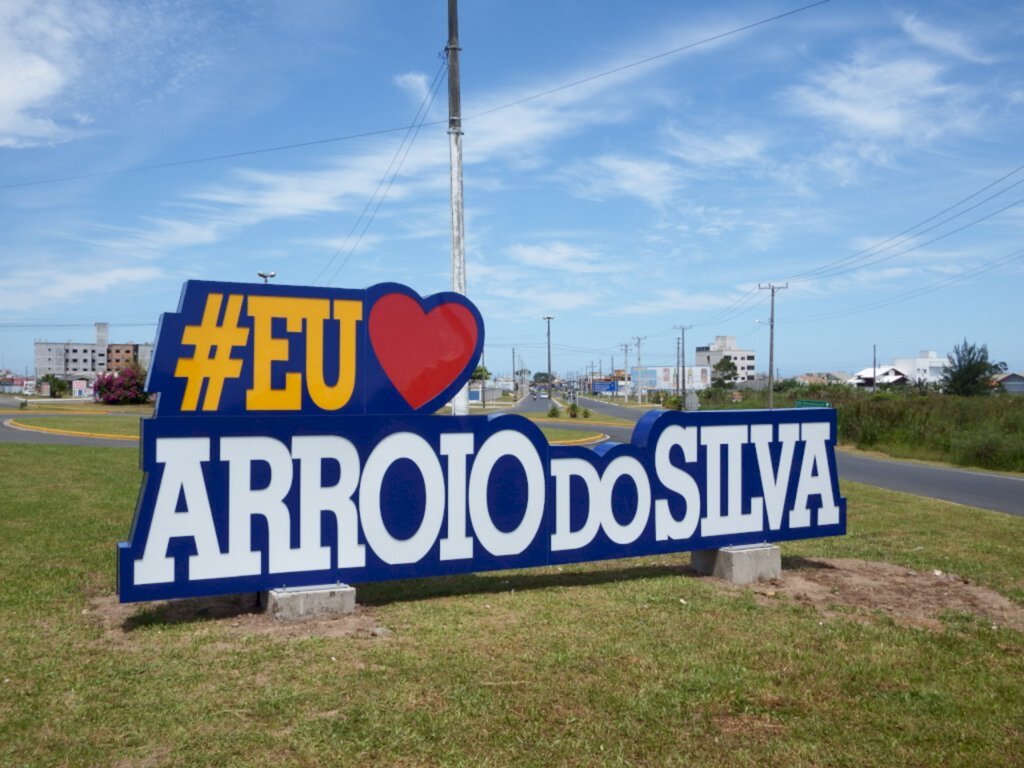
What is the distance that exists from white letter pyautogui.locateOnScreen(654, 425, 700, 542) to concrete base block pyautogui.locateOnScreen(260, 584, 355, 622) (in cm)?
310

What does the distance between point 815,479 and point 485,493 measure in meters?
3.84

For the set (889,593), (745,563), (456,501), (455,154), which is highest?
(455,154)

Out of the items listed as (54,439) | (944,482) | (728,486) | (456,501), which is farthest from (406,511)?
(54,439)

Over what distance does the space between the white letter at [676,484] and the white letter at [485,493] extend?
4.14 feet

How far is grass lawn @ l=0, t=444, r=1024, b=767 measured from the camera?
469 centimetres

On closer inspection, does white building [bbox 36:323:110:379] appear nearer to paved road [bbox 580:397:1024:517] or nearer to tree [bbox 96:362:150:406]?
tree [bbox 96:362:150:406]

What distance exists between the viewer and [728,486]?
9102 millimetres

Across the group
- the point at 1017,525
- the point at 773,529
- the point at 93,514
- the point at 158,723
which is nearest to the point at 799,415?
the point at 773,529

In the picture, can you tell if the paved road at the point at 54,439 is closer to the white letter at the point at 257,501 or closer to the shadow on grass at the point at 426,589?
the shadow on grass at the point at 426,589

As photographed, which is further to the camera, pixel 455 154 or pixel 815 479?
pixel 455 154

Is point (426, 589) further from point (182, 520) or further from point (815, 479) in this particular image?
point (815, 479)

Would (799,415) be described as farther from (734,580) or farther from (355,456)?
(355,456)

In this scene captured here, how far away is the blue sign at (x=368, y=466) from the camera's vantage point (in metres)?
6.96

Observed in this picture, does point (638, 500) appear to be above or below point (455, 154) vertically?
below
